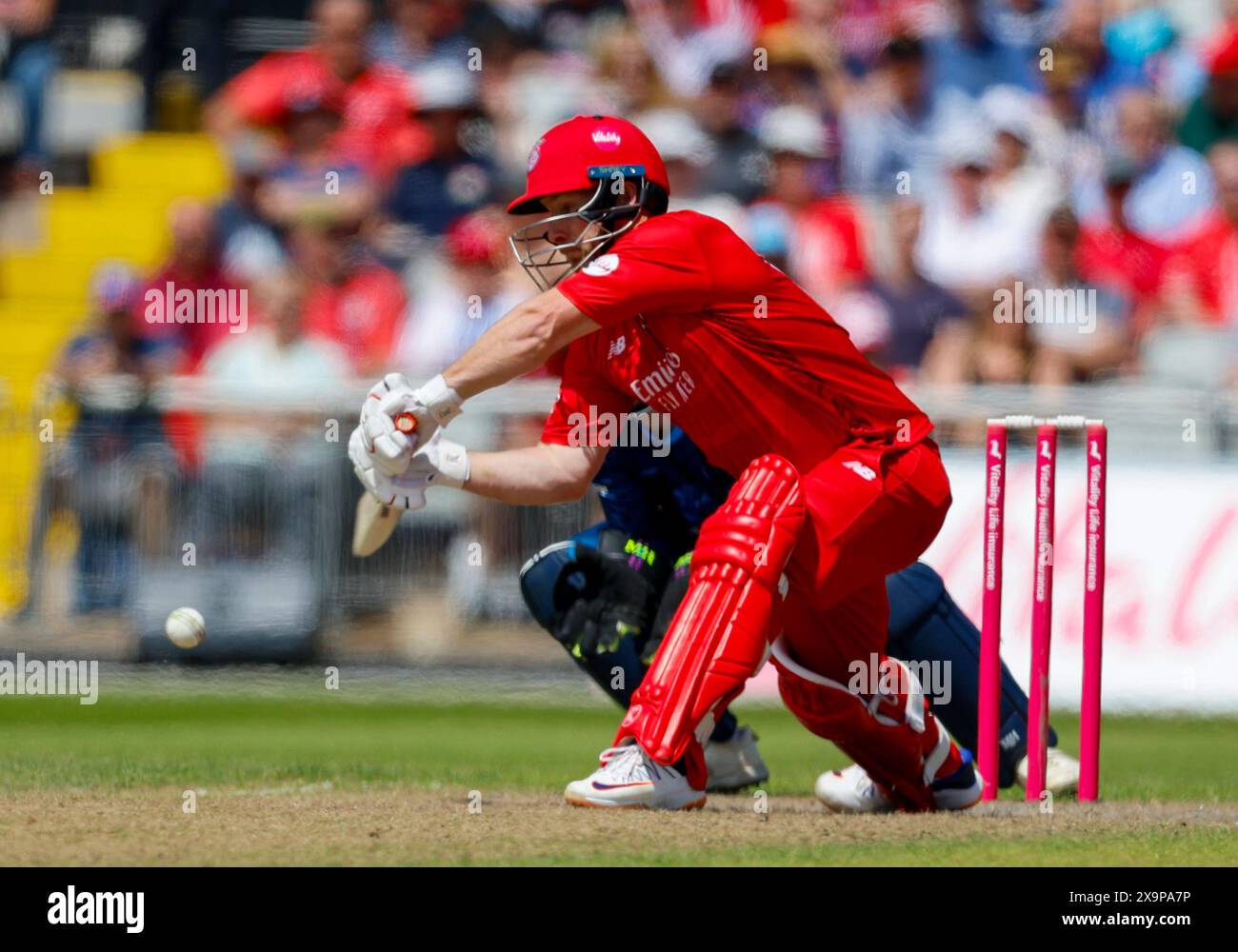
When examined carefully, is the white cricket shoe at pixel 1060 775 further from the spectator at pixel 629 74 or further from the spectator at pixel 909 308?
the spectator at pixel 629 74

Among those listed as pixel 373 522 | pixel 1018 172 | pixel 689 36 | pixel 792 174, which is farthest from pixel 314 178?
pixel 373 522

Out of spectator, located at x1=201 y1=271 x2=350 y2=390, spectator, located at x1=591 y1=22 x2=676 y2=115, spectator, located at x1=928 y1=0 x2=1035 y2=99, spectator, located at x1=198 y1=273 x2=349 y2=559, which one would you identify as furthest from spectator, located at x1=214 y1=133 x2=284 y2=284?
spectator, located at x1=928 y1=0 x2=1035 y2=99

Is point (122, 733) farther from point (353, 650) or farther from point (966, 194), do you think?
point (966, 194)

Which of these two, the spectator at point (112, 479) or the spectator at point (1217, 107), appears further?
the spectator at point (1217, 107)

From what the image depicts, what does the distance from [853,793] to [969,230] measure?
24.9ft

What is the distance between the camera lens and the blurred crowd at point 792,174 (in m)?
13.0

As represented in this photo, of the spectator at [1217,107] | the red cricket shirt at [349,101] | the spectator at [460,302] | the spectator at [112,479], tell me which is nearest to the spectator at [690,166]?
the spectator at [460,302]

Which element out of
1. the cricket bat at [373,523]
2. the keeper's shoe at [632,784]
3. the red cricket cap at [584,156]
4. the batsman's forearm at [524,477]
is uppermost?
the red cricket cap at [584,156]

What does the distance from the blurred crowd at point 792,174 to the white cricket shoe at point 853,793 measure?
5.97 meters

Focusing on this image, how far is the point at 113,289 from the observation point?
49.0 feet

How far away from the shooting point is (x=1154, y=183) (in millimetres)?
13938

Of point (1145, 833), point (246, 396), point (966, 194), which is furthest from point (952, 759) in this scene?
point (966, 194)
